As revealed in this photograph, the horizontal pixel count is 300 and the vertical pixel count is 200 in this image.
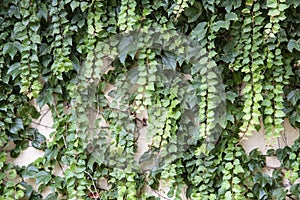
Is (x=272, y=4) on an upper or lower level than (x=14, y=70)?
upper

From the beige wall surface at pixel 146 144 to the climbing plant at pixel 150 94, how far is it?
0.03 meters

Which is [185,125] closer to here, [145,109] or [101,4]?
[145,109]

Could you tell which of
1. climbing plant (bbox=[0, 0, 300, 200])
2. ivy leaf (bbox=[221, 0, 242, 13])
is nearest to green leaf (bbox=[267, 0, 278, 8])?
climbing plant (bbox=[0, 0, 300, 200])

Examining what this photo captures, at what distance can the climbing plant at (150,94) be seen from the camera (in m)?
2.01

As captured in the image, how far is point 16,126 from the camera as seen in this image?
2330 millimetres

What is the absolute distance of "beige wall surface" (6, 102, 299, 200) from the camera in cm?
206

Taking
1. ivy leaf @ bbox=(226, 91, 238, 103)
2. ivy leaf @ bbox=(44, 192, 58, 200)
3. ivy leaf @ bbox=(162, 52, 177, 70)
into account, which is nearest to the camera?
ivy leaf @ bbox=(226, 91, 238, 103)

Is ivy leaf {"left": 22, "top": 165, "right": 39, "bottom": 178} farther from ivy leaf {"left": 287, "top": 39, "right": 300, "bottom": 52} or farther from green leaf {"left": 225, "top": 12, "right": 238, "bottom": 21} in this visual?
ivy leaf {"left": 287, "top": 39, "right": 300, "bottom": 52}

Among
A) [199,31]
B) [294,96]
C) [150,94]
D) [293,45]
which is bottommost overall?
[294,96]

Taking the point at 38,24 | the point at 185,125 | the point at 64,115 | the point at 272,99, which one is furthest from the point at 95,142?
the point at 272,99

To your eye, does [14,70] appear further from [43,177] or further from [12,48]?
[43,177]

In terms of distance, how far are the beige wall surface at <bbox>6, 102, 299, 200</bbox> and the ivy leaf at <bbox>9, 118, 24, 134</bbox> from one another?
0.25 ft

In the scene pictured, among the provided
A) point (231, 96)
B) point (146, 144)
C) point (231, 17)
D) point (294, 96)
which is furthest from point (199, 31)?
point (146, 144)

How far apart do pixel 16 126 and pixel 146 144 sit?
748 millimetres
